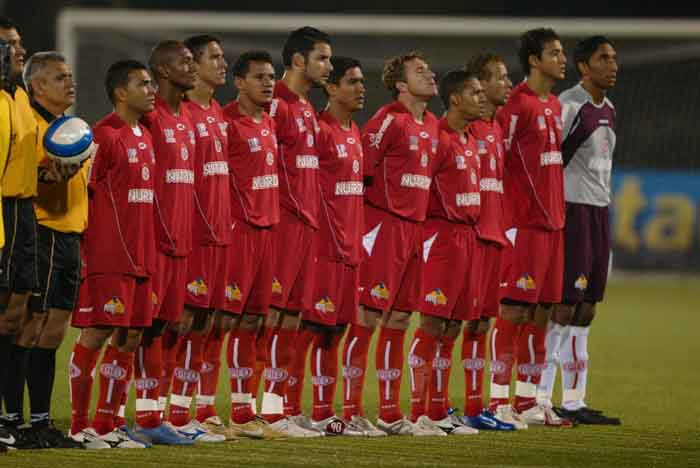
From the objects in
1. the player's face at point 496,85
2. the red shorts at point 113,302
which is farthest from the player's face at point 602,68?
the red shorts at point 113,302

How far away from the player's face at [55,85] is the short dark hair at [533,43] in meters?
3.43

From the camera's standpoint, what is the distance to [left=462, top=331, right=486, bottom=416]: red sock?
9.70 metres

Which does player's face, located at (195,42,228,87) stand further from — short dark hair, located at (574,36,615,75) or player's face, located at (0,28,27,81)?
short dark hair, located at (574,36,615,75)

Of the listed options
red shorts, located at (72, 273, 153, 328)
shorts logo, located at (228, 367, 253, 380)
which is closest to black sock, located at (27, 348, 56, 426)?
red shorts, located at (72, 273, 153, 328)

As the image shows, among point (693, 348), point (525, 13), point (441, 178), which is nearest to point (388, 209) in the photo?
point (441, 178)

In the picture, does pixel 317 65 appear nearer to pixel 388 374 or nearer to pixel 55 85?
pixel 55 85

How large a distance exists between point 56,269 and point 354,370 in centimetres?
207

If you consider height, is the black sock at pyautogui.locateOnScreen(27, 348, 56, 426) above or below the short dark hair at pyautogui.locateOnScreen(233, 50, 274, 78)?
below

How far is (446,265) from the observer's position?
9477mm

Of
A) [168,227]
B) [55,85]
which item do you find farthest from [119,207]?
[55,85]

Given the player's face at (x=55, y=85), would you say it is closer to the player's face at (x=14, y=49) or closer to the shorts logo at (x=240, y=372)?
the player's face at (x=14, y=49)

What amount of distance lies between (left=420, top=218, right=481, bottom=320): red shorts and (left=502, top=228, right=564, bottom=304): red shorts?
51 cm

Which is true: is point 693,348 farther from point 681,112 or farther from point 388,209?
point 681,112

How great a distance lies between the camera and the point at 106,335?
828 cm
